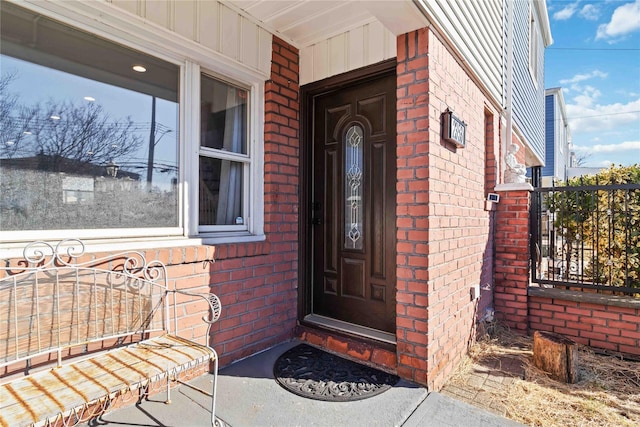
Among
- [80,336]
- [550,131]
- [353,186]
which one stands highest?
[550,131]

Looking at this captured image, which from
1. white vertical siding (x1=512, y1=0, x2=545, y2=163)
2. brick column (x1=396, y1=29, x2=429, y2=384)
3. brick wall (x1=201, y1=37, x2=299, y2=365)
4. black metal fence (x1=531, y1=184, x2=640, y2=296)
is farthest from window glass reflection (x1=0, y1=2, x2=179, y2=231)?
white vertical siding (x1=512, y1=0, x2=545, y2=163)

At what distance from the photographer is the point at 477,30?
3.16m

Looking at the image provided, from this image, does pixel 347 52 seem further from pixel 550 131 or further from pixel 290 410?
pixel 550 131

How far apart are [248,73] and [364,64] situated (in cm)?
94

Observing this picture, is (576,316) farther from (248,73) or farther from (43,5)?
(43,5)

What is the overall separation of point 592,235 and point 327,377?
316 centimetres

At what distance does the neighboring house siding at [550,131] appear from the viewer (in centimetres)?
1413

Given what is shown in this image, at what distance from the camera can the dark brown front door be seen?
2676 mm

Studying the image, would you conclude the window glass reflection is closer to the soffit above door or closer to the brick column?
the soffit above door

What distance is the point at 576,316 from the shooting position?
3295mm

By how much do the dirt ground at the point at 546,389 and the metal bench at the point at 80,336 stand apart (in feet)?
5.84

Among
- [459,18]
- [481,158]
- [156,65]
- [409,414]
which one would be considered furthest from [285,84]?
[409,414]

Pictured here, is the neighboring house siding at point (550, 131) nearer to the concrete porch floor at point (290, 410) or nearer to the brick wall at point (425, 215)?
the brick wall at point (425, 215)

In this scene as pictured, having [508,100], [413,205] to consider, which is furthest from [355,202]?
[508,100]
